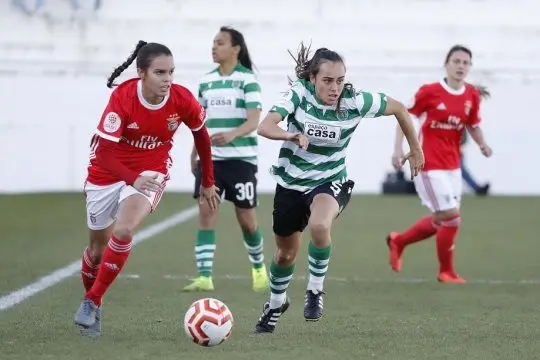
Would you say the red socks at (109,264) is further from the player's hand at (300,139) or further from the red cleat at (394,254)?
the red cleat at (394,254)

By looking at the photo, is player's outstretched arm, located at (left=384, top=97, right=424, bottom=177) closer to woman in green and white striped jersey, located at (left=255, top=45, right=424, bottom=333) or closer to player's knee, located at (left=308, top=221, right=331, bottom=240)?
woman in green and white striped jersey, located at (left=255, top=45, right=424, bottom=333)

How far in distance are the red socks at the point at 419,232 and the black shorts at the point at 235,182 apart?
179 centimetres

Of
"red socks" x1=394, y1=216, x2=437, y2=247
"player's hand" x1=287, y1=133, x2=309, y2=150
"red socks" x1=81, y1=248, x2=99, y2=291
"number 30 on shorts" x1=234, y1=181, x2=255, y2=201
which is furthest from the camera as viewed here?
"red socks" x1=394, y1=216, x2=437, y2=247

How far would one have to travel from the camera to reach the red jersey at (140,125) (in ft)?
22.8

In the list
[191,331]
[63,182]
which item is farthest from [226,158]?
[63,182]

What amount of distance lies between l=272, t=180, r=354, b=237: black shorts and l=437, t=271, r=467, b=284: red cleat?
10.1 ft

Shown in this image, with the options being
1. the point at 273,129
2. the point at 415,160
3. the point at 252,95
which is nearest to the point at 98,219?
the point at 273,129

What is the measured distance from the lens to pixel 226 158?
9898mm

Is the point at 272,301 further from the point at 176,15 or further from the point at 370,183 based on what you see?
the point at 176,15

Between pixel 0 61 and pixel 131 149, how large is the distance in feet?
55.6

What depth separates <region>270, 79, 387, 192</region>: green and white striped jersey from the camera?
7230 millimetres

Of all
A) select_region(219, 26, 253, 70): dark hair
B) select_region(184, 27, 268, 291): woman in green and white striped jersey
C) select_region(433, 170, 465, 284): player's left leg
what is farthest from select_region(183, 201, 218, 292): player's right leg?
select_region(433, 170, 465, 284): player's left leg

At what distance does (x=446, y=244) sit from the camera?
10477 mm

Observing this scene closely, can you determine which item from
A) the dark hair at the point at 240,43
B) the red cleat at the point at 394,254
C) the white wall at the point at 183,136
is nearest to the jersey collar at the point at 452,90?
the red cleat at the point at 394,254
